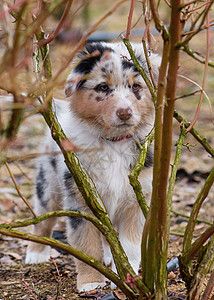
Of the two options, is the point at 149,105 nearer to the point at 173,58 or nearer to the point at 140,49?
the point at 140,49

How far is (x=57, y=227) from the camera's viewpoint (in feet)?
17.0

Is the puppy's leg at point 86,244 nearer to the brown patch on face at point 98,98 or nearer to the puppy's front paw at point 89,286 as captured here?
the puppy's front paw at point 89,286

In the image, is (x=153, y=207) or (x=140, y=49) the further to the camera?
(x=140, y=49)

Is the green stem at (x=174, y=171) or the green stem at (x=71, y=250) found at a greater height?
the green stem at (x=174, y=171)

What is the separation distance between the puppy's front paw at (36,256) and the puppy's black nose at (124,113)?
5.66 feet

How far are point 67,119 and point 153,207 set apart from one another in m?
1.94

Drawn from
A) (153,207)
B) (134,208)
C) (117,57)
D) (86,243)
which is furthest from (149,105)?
(153,207)

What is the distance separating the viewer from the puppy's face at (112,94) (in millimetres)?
3279

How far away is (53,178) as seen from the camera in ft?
14.0

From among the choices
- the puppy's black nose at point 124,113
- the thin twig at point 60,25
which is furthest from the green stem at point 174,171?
the thin twig at point 60,25

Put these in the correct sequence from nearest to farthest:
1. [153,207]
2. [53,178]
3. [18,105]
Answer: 1. [18,105]
2. [153,207]
3. [53,178]

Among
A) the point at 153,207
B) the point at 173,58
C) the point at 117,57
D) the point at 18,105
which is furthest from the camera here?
the point at 117,57

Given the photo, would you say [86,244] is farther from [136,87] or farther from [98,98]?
[136,87]

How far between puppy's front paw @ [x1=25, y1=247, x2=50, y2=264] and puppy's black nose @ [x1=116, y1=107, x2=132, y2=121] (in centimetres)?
172
